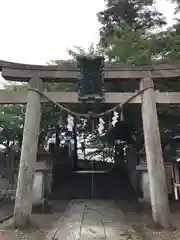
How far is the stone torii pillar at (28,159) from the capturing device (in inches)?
261

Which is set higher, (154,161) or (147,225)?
(154,161)

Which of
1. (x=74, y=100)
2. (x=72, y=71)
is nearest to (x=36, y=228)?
(x=74, y=100)

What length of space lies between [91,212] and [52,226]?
7.07 ft

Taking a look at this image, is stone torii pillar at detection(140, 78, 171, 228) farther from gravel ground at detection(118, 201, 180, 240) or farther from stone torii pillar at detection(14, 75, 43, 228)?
stone torii pillar at detection(14, 75, 43, 228)

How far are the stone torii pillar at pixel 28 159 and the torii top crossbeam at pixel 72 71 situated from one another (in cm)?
26

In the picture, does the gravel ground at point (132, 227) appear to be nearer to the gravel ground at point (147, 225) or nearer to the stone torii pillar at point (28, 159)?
the gravel ground at point (147, 225)

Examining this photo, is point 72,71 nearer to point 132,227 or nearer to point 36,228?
point 36,228

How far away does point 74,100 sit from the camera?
24.9 feet

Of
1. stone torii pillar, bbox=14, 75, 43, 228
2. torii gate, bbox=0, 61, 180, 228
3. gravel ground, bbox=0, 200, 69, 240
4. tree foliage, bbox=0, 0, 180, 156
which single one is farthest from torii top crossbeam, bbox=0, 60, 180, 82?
gravel ground, bbox=0, 200, 69, 240

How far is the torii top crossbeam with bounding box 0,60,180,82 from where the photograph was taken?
298 inches

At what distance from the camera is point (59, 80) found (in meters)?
7.97

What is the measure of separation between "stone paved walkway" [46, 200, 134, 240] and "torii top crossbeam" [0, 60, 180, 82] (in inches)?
148

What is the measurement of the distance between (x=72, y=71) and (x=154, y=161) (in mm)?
3243

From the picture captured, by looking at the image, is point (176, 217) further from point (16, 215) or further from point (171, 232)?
point (16, 215)
